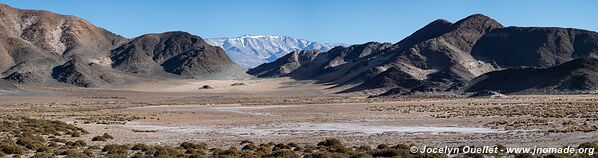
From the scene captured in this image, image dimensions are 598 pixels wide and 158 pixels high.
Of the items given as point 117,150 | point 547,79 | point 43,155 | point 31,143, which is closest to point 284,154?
point 117,150

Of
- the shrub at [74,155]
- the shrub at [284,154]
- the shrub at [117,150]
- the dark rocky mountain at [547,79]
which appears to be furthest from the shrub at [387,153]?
the dark rocky mountain at [547,79]

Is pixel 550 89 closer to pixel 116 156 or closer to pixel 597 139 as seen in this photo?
pixel 597 139

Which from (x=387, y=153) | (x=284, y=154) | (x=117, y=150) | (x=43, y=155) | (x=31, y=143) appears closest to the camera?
(x=387, y=153)

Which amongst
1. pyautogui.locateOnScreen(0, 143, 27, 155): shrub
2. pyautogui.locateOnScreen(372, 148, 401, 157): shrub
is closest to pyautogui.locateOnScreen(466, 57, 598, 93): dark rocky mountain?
pyautogui.locateOnScreen(372, 148, 401, 157): shrub

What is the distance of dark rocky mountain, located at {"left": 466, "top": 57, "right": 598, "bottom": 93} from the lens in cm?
12962

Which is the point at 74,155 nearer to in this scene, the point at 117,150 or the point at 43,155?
the point at 43,155

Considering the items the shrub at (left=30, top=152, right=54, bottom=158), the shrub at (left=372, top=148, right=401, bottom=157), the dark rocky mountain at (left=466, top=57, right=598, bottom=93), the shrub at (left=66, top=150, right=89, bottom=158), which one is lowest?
the shrub at (left=30, top=152, right=54, bottom=158)

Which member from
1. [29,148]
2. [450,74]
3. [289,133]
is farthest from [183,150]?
[450,74]

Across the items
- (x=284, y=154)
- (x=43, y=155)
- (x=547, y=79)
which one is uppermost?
(x=547, y=79)

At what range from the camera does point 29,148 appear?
1156 inches

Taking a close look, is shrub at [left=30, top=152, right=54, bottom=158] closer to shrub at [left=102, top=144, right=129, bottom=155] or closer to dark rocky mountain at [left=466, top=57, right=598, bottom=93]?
shrub at [left=102, top=144, right=129, bottom=155]

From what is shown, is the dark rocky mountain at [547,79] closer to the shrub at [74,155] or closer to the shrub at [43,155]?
the shrub at [74,155]

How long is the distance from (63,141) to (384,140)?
15.6m

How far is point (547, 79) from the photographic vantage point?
138m
